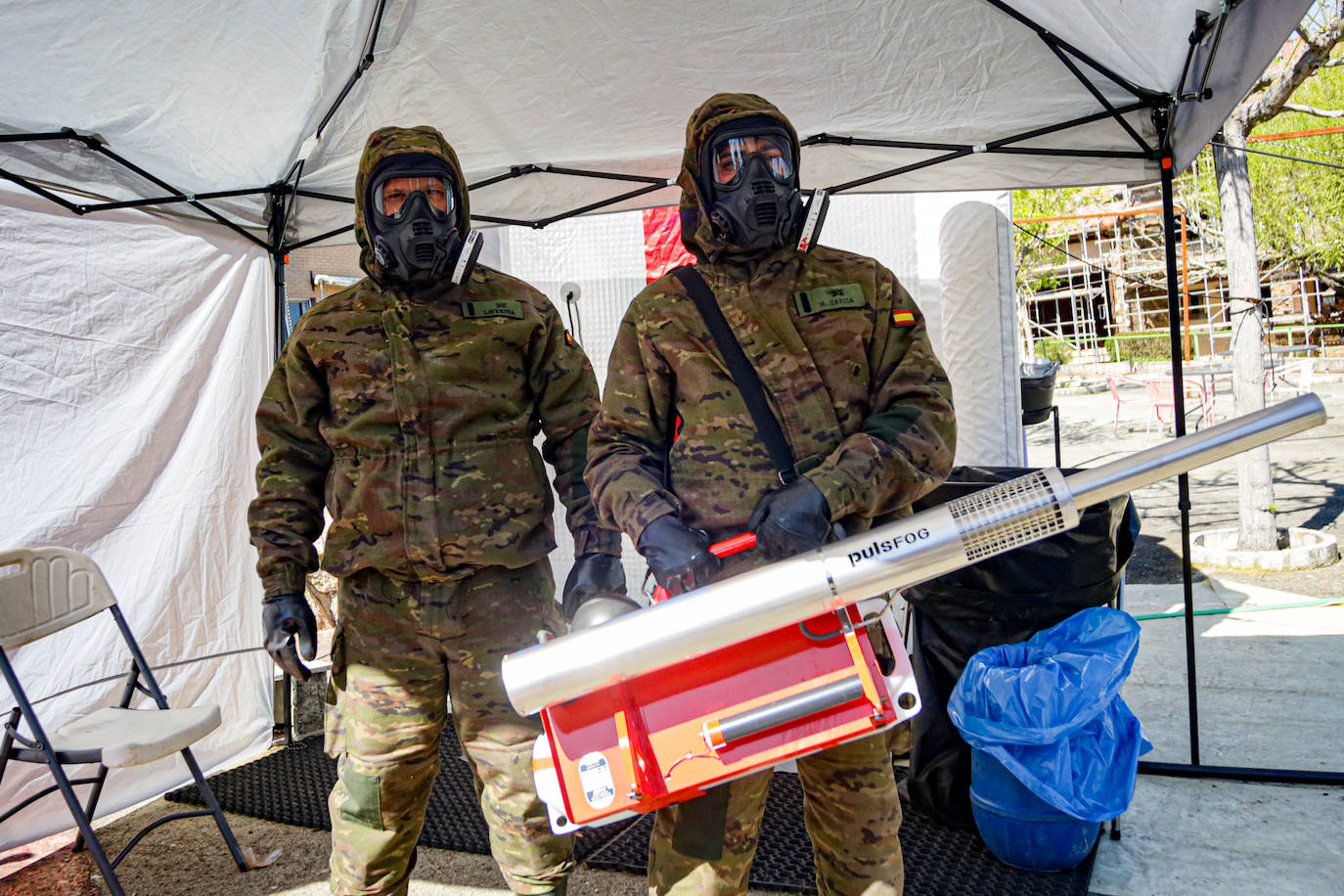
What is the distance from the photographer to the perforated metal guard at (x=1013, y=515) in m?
1.59

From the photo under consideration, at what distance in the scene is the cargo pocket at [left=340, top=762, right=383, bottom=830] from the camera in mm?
2297

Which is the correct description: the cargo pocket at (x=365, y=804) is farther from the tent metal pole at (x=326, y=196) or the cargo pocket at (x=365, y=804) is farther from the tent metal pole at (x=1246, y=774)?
the tent metal pole at (x=1246, y=774)

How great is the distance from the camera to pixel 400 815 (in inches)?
92.2

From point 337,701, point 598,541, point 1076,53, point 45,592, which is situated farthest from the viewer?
point 45,592

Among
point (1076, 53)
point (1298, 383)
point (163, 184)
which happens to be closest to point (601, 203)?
point (163, 184)

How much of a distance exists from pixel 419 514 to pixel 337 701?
0.58 metres

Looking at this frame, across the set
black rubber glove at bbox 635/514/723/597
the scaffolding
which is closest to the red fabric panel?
black rubber glove at bbox 635/514/723/597

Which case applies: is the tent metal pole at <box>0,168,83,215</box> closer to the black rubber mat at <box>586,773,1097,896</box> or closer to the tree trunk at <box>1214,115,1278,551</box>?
the black rubber mat at <box>586,773,1097,896</box>

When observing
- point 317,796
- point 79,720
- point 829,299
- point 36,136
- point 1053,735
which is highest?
point 36,136

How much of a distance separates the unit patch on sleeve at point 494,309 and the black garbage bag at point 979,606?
154cm

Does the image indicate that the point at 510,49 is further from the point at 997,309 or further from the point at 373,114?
the point at 997,309

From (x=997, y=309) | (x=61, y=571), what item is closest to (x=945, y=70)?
(x=997, y=309)

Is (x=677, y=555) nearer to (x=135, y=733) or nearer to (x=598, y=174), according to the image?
(x=135, y=733)

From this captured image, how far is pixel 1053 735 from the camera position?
2693mm
